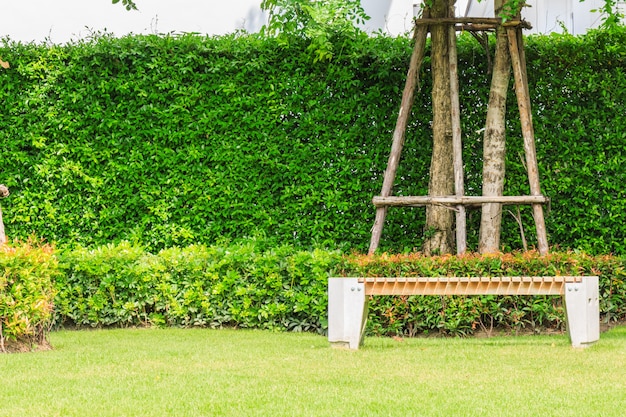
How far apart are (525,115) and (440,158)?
0.92 meters

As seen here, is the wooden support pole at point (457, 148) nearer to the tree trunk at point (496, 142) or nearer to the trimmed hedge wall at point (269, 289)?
the tree trunk at point (496, 142)

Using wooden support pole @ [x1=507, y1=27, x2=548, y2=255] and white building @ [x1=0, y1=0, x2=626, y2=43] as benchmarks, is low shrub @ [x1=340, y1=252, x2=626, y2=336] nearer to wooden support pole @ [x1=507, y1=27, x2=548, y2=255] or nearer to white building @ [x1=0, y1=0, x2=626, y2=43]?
wooden support pole @ [x1=507, y1=27, x2=548, y2=255]

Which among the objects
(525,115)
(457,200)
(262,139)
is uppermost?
(525,115)

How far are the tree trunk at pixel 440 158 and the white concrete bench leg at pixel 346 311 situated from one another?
104 inches

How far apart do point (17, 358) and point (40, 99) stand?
14.1 feet

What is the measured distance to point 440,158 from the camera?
866 cm

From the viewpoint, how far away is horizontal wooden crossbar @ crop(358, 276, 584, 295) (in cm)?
604

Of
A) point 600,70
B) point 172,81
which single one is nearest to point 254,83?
point 172,81

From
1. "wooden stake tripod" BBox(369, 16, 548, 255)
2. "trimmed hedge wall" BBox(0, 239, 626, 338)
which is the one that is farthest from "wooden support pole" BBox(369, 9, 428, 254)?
"trimmed hedge wall" BBox(0, 239, 626, 338)

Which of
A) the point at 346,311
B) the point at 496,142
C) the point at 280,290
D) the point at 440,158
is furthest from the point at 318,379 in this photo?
the point at 496,142

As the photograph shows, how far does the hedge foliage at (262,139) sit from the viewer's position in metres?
9.03

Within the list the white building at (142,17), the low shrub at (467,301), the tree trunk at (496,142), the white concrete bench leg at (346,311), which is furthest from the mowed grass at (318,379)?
the white building at (142,17)

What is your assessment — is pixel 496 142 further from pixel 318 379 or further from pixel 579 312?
pixel 318 379

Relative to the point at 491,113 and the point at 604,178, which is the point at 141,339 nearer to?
the point at 491,113
